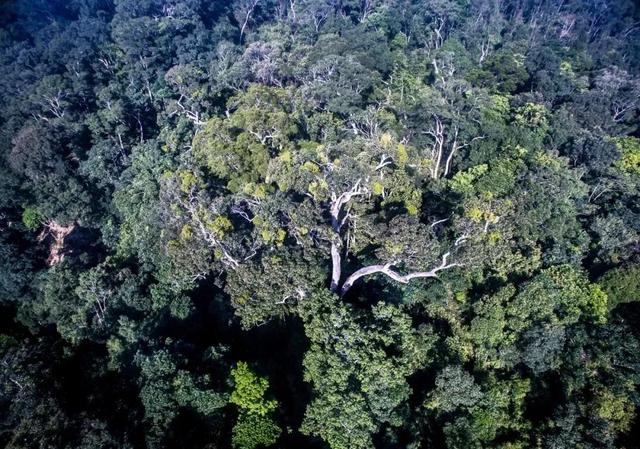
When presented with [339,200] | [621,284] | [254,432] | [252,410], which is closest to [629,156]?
[621,284]

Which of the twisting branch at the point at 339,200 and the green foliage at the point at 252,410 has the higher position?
the twisting branch at the point at 339,200

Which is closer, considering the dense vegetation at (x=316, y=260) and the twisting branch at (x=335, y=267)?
the dense vegetation at (x=316, y=260)

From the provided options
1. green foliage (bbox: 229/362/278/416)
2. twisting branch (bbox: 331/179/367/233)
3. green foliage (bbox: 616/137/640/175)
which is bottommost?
green foliage (bbox: 229/362/278/416)

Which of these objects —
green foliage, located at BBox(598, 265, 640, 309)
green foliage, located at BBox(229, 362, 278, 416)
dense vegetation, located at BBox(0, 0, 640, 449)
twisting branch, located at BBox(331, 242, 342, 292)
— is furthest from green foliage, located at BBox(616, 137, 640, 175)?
green foliage, located at BBox(229, 362, 278, 416)

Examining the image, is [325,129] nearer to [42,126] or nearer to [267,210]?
[267,210]

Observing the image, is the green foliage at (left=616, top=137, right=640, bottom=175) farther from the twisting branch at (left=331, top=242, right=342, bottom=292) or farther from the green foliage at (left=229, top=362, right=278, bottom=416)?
the green foliage at (left=229, top=362, right=278, bottom=416)

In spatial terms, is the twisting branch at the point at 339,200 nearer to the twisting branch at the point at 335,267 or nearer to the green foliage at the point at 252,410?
the twisting branch at the point at 335,267

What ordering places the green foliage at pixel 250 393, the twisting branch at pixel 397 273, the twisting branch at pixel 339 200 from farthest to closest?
1. the twisting branch at pixel 339 200
2. the twisting branch at pixel 397 273
3. the green foliage at pixel 250 393

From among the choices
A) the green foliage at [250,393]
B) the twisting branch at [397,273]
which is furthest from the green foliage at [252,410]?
the twisting branch at [397,273]

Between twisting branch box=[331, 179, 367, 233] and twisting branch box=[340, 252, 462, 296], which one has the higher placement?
twisting branch box=[331, 179, 367, 233]

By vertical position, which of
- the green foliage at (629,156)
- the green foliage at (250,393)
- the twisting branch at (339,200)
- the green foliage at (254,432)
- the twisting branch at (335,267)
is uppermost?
the green foliage at (629,156)
